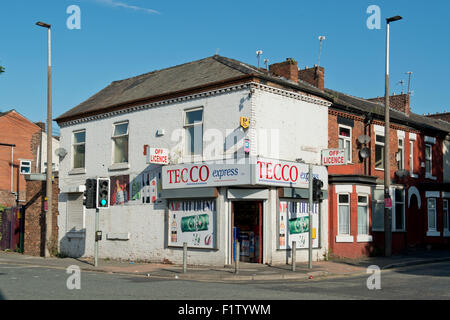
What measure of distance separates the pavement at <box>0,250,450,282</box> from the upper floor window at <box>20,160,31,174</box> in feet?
71.4

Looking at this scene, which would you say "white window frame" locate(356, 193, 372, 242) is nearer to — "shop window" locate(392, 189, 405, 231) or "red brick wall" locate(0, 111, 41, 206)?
"shop window" locate(392, 189, 405, 231)

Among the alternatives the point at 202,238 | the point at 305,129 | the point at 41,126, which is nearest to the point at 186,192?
the point at 202,238


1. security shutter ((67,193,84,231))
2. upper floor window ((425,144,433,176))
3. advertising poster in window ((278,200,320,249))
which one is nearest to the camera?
advertising poster in window ((278,200,320,249))

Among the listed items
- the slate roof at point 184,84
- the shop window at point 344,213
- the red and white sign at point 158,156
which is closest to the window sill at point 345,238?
the shop window at point 344,213

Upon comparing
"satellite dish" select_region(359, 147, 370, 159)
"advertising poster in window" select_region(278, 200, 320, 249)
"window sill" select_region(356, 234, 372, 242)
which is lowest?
"window sill" select_region(356, 234, 372, 242)

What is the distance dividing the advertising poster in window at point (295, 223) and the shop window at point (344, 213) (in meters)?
1.92

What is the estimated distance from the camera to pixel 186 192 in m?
20.9

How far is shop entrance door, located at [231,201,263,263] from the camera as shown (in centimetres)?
2012

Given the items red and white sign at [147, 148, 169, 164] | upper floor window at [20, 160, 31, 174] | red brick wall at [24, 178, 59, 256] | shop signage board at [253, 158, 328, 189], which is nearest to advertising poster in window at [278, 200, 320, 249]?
shop signage board at [253, 158, 328, 189]

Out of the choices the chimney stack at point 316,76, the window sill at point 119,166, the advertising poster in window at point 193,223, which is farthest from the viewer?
the chimney stack at point 316,76

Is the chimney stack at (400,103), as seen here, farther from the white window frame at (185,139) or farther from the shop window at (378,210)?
the white window frame at (185,139)

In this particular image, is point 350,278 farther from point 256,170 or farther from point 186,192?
point 186,192

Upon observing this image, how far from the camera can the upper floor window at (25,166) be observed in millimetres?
44938

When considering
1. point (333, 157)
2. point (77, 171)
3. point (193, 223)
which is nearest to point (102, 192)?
point (193, 223)
